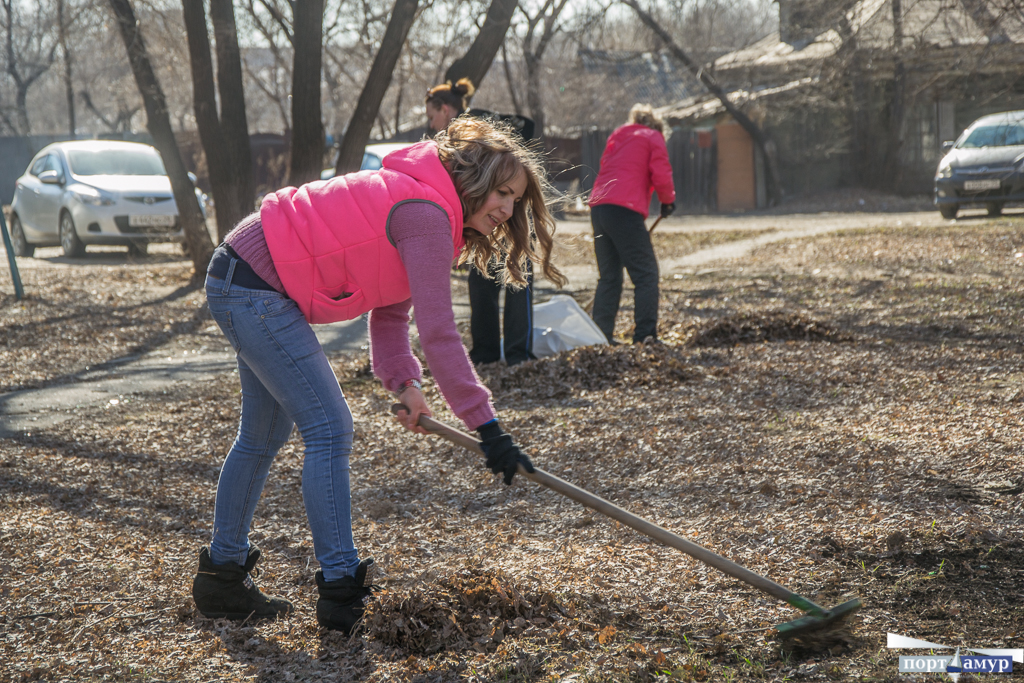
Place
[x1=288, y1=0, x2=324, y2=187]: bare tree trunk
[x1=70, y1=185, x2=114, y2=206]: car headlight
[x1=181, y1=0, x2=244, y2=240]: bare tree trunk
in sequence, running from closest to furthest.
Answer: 1. [x1=288, y1=0, x2=324, y2=187]: bare tree trunk
2. [x1=181, y1=0, x2=244, y2=240]: bare tree trunk
3. [x1=70, y1=185, x2=114, y2=206]: car headlight

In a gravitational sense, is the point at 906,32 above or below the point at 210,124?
above

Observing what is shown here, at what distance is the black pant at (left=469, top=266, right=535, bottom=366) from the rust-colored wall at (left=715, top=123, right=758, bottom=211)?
17229mm

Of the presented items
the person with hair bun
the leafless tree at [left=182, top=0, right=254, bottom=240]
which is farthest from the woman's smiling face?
the leafless tree at [left=182, top=0, right=254, bottom=240]

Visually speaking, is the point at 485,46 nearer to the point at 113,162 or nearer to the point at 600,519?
the point at 600,519

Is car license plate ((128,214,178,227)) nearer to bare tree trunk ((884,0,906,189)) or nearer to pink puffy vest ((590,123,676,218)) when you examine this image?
pink puffy vest ((590,123,676,218))

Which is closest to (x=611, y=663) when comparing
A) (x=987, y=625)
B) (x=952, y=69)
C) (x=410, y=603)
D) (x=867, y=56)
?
(x=410, y=603)

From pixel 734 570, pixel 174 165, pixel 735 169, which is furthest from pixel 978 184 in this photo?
pixel 734 570

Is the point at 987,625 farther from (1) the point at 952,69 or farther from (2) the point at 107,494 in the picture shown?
(1) the point at 952,69

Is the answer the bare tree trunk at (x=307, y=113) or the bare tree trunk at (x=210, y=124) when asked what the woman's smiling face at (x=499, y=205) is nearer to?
the bare tree trunk at (x=307, y=113)

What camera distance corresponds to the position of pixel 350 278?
2.53 m

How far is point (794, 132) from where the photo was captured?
2306cm

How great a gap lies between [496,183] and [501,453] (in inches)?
30.0

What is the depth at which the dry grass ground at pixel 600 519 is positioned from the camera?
262 cm

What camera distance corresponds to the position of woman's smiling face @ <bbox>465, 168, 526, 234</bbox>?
101 inches
